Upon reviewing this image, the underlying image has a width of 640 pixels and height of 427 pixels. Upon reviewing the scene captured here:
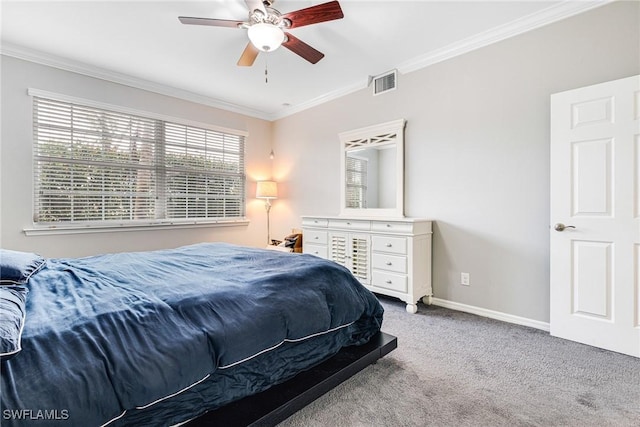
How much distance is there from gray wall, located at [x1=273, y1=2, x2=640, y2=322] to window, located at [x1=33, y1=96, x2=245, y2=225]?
2548 millimetres

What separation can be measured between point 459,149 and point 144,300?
10.0 ft

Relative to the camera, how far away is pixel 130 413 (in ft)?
3.52

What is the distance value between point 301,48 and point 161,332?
2.43 metres

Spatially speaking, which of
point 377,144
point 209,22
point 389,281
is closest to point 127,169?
point 209,22

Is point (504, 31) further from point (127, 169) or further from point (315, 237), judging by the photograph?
point (127, 169)

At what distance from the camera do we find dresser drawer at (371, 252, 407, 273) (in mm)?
3156

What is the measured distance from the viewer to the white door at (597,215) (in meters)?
2.16

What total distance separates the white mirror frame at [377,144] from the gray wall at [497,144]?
0.09 m

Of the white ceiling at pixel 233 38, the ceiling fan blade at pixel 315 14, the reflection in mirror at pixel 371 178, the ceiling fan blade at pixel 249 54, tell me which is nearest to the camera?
the ceiling fan blade at pixel 315 14

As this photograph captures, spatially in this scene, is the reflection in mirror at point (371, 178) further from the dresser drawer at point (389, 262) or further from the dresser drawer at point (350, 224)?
the dresser drawer at point (389, 262)

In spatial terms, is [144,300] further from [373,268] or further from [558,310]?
[558,310]

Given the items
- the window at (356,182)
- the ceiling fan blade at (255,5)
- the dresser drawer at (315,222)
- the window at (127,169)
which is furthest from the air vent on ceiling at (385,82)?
the window at (127,169)

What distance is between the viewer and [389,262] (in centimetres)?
327

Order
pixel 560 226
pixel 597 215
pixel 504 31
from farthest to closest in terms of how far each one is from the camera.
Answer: pixel 504 31
pixel 560 226
pixel 597 215
